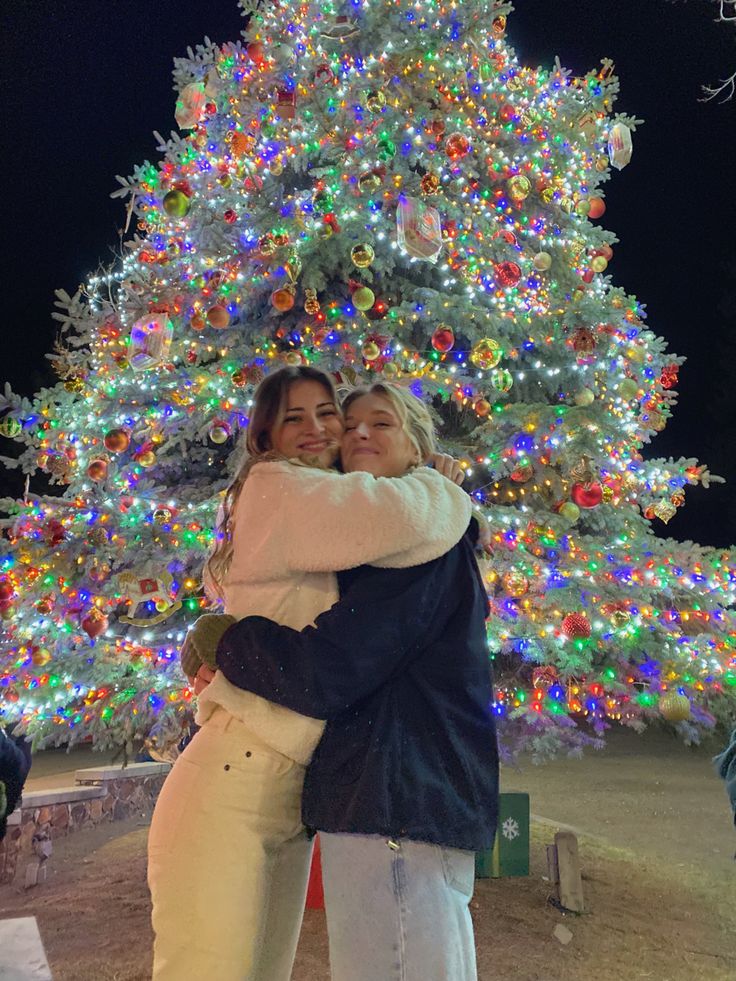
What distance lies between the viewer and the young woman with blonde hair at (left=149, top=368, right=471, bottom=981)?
1.42m

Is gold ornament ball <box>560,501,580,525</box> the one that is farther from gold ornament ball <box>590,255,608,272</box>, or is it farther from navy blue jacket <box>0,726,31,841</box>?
navy blue jacket <box>0,726,31,841</box>

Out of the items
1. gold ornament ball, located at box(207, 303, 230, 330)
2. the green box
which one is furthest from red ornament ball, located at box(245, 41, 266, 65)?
the green box

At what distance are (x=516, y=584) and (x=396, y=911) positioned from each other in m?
2.74

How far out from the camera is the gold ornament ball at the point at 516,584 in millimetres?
3951

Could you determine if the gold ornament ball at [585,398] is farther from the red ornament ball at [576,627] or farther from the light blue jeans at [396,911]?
the light blue jeans at [396,911]

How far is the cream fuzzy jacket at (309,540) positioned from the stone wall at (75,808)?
12.7 ft

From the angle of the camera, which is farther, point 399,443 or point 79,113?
point 79,113

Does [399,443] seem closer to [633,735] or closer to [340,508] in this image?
[340,508]

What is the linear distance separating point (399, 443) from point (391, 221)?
3.38 metres

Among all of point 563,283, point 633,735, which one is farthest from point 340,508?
point 633,735

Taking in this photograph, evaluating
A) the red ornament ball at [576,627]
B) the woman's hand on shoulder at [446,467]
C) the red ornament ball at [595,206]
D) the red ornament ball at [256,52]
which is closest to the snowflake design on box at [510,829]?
the red ornament ball at [576,627]

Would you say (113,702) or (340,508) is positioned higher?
(340,508)

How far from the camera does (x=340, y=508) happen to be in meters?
1.52

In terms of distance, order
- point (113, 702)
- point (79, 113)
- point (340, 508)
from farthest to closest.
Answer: point (79, 113)
point (113, 702)
point (340, 508)
